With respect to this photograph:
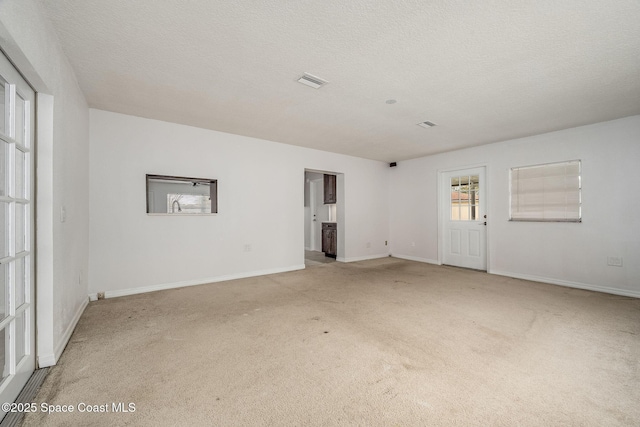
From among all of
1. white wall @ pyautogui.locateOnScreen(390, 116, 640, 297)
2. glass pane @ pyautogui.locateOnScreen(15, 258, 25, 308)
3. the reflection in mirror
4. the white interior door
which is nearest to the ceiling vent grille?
white wall @ pyautogui.locateOnScreen(390, 116, 640, 297)

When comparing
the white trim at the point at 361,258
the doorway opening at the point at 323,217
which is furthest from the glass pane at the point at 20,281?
the white trim at the point at 361,258

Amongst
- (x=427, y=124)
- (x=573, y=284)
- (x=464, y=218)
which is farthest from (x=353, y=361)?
(x=464, y=218)

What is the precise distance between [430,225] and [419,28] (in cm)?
481

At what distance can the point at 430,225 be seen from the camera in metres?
6.12

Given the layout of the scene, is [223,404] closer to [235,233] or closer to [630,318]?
[235,233]

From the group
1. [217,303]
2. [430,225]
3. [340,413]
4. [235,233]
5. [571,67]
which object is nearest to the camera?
[340,413]

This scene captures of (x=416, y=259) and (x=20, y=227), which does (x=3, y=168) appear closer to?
(x=20, y=227)

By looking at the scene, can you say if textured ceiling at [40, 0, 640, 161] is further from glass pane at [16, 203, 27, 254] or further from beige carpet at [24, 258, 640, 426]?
beige carpet at [24, 258, 640, 426]

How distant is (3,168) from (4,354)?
106cm

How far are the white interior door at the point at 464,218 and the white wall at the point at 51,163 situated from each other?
6098 millimetres

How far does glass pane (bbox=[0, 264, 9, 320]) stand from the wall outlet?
252 inches

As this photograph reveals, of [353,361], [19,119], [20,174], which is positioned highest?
[19,119]

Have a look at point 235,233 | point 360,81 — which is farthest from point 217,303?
point 360,81

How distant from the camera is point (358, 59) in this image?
236 centimetres
